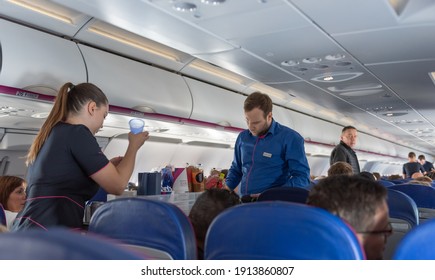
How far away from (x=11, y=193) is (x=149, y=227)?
2.81m

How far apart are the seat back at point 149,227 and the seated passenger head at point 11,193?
8.15 ft

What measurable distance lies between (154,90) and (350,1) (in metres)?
2.87

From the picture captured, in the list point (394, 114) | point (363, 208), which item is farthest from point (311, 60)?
point (394, 114)

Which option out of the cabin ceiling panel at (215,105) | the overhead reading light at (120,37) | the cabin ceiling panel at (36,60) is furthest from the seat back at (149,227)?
the cabin ceiling panel at (215,105)

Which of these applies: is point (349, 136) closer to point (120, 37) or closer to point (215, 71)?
point (215, 71)

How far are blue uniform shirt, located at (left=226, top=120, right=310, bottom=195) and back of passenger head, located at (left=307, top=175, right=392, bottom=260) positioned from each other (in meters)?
1.89

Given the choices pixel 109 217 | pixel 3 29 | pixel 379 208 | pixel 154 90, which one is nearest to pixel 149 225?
pixel 109 217

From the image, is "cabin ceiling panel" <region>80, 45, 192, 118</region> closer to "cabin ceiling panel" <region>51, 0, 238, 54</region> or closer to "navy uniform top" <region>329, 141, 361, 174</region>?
"cabin ceiling panel" <region>51, 0, 238, 54</region>

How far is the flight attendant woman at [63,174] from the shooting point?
7.31 ft

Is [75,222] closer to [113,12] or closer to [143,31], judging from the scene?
[113,12]

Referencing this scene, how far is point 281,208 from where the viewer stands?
126 centimetres

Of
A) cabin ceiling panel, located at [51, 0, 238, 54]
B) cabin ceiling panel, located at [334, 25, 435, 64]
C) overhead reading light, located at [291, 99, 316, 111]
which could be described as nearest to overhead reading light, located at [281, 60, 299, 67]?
cabin ceiling panel, located at [334, 25, 435, 64]

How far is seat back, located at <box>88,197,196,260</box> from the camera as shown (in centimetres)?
152

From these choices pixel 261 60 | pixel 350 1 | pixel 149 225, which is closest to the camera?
pixel 149 225
